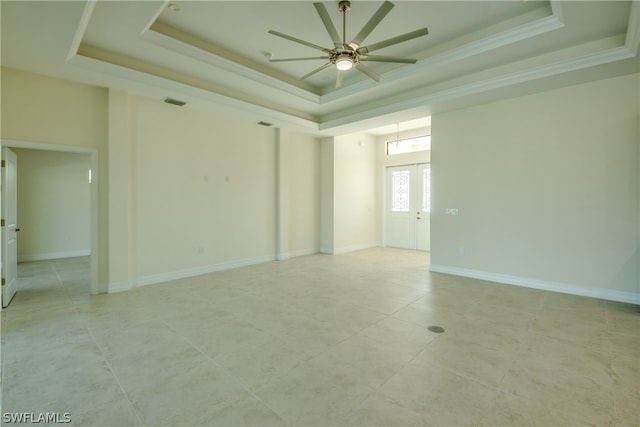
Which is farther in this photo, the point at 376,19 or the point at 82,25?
the point at 82,25

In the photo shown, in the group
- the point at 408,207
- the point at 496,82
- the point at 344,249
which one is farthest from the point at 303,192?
the point at 496,82

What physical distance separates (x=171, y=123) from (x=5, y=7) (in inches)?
99.7

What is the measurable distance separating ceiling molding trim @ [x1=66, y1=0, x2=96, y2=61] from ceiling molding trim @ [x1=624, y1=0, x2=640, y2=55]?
503 centimetres

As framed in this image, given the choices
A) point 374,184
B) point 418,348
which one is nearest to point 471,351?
point 418,348

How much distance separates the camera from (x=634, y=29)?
3.03 meters

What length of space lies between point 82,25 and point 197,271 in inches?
155

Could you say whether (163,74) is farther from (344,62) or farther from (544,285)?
(544,285)

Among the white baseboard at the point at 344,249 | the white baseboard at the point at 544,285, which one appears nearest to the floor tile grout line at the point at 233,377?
the white baseboard at the point at 544,285

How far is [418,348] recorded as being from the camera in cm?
271

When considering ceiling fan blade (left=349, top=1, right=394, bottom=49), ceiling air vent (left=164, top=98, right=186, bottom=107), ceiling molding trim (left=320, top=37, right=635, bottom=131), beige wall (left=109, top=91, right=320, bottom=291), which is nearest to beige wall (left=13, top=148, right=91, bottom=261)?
beige wall (left=109, top=91, right=320, bottom=291)

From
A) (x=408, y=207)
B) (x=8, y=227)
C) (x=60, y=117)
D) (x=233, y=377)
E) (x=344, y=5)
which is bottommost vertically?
(x=233, y=377)

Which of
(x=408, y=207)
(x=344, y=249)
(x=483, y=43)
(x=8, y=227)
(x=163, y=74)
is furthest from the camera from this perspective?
(x=408, y=207)

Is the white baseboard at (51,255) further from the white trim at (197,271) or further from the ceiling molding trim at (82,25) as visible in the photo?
Result: the ceiling molding trim at (82,25)

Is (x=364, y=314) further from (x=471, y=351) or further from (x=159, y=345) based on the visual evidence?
(x=159, y=345)
